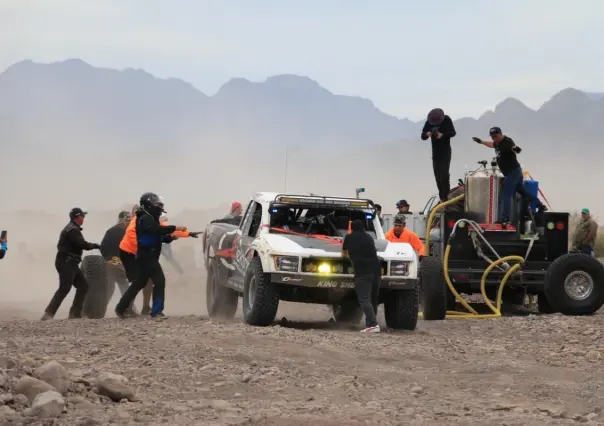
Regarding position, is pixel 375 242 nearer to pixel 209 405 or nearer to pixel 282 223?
pixel 282 223

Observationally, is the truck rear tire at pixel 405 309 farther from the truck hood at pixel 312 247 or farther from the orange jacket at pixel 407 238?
the orange jacket at pixel 407 238

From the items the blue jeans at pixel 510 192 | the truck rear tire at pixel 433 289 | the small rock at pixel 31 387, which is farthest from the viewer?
the blue jeans at pixel 510 192

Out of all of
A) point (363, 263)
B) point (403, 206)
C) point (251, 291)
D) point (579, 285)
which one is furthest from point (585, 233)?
point (251, 291)

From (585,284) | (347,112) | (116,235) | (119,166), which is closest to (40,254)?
(116,235)

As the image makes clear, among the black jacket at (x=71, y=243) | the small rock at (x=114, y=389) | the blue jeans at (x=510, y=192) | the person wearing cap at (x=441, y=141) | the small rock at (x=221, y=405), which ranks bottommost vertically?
the small rock at (x=221, y=405)

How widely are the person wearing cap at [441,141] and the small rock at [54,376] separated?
10965mm

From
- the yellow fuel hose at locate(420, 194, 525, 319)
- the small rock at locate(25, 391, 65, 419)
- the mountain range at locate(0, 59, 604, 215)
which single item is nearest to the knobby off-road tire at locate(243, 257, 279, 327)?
the yellow fuel hose at locate(420, 194, 525, 319)

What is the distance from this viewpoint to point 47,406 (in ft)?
25.7

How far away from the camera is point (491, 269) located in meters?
17.4

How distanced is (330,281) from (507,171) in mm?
5042

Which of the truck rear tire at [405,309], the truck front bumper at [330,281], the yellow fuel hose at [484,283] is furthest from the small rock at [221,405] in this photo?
the yellow fuel hose at [484,283]

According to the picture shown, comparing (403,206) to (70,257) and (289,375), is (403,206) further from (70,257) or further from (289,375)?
(289,375)

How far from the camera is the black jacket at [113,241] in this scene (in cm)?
1780

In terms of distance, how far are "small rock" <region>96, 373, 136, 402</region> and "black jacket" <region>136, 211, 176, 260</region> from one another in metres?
6.58
